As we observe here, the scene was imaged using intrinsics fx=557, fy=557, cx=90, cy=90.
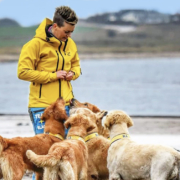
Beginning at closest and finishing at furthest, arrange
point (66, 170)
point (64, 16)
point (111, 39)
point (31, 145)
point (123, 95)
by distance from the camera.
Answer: point (66, 170) → point (31, 145) → point (64, 16) → point (123, 95) → point (111, 39)

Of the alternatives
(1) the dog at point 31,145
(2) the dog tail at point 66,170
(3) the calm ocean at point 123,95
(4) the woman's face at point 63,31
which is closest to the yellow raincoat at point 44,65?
(4) the woman's face at point 63,31

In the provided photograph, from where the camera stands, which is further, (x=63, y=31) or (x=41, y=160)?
(x=63, y=31)

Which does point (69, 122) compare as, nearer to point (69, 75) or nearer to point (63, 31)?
point (69, 75)

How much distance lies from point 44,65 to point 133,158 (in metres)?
1.48

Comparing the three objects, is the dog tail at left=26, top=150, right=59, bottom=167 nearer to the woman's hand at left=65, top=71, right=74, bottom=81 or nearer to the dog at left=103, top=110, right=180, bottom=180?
the dog at left=103, top=110, right=180, bottom=180

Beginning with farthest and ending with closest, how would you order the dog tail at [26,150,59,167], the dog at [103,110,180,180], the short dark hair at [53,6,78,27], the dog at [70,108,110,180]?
1. the dog at [70,108,110,180]
2. the short dark hair at [53,6,78,27]
3. the dog at [103,110,180,180]
4. the dog tail at [26,150,59,167]

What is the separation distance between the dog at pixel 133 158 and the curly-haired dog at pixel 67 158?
0.42m

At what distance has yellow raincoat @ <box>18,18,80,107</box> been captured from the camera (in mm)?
6297

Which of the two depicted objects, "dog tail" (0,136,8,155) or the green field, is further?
the green field

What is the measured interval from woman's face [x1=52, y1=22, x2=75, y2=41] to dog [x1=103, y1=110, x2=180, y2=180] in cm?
105

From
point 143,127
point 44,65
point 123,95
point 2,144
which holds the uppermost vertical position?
point 44,65

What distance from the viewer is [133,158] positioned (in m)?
6.09

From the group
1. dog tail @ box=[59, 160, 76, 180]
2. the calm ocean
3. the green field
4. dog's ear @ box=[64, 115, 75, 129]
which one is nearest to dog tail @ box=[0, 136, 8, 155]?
dog tail @ box=[59, 160, 76, 180]

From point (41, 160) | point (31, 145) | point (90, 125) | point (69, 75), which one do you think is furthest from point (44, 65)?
point (41, 160)
